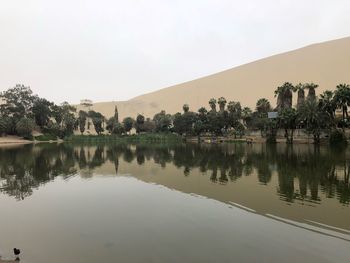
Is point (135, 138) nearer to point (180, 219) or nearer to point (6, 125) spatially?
point (6, 125)

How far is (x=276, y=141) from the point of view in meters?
83.5

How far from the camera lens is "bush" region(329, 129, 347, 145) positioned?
65562mm

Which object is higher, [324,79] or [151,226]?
[324,79]

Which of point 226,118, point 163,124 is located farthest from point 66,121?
point 226,118

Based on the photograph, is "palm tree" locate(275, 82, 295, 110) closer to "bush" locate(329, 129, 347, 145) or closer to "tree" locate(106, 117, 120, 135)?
"bush" locate(329, 129, 347, 145)

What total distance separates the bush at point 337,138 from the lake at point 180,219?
42788 mm

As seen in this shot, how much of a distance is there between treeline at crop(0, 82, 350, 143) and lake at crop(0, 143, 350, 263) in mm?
47645

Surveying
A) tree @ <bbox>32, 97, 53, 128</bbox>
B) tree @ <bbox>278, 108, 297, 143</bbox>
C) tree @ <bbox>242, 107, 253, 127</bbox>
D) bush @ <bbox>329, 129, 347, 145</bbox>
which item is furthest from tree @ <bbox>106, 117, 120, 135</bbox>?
bush @ <bbox>329, 129, 347, 145</bbox>

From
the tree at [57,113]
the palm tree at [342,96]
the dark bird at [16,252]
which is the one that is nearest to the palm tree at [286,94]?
the palm tree at [342,96]

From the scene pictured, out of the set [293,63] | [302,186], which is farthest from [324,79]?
[302,186]

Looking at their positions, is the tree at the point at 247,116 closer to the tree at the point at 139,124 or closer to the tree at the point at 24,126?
the tree at the point at 139,124

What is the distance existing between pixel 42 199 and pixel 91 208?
12.9 feet

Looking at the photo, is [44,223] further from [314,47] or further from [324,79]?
[314,47]

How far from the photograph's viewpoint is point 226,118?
330ft
